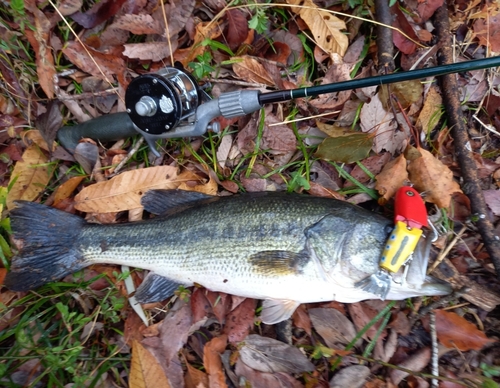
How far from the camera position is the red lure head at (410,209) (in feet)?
8.27

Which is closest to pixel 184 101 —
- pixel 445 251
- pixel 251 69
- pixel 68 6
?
pixel 251 69

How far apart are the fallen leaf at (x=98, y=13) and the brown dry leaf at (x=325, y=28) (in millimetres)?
1533

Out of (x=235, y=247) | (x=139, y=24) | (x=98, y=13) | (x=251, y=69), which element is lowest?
(x=235, y=247)

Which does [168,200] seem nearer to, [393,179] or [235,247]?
[235,247]

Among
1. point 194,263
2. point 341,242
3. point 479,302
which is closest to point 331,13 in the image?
point 341,242

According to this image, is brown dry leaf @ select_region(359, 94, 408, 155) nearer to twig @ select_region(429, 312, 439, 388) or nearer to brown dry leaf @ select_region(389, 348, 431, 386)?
twig @ select_region(429, 312, 439, 388)

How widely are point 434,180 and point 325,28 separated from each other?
5.18ft

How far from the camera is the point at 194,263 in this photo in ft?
9.43

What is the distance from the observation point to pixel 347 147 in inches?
121

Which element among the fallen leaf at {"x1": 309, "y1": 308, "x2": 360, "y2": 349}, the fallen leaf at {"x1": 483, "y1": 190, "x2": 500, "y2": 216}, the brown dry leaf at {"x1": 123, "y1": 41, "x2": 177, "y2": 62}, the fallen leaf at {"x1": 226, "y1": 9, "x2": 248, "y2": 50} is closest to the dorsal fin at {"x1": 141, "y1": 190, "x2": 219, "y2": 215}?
the brown dry leaf at {"x1": 123, "y1": 41, "x2": 177, "y2": 62}

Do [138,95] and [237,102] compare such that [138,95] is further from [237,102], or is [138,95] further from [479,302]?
[479,302]

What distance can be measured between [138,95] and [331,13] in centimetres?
181

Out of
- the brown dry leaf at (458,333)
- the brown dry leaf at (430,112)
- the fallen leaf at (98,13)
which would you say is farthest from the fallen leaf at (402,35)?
the fallen leaf at (98,13)

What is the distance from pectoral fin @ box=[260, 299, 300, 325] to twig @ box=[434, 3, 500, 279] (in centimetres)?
152
